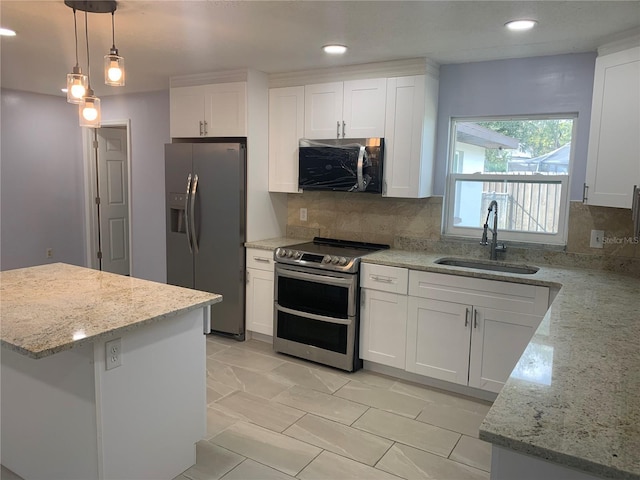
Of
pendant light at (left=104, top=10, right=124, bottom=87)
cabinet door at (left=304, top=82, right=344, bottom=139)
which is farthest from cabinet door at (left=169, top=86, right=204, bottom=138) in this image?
pendant light at (left=104, top=10, right=124, bottom=87)

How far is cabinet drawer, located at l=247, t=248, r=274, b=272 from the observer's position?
403 centimetres

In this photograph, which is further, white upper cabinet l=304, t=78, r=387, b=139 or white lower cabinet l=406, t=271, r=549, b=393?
white upper cabinet l=304, t=78, r=387, b=139

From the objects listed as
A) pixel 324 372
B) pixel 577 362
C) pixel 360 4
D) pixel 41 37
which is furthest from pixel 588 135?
pixel 41 37

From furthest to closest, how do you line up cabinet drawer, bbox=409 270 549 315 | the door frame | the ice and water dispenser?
the door frame → the ice and water dispenser → cabinet drawer, bbox=409 270 549 315

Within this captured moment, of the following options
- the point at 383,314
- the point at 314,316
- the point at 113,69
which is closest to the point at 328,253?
the point at 314,316

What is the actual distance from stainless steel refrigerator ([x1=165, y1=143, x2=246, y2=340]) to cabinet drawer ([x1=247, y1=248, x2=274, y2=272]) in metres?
0.07

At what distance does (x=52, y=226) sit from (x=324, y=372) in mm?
4036

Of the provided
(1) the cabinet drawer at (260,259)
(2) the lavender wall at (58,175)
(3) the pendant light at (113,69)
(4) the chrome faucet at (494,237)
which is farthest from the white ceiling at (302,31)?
(1) the cabinet drawer at (260,259)

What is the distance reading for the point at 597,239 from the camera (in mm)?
3254

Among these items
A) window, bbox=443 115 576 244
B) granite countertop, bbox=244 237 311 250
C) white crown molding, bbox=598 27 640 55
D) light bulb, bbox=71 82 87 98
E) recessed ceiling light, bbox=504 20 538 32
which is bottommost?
granite countertop, bbox=244 237 311 250

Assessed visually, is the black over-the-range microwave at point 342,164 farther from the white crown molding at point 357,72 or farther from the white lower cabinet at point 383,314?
the white lower cabinet at point 383,314

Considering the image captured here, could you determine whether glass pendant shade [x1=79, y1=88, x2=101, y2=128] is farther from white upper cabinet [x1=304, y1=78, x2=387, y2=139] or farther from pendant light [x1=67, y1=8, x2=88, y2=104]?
white upper cabinet [x1=304, y1=78, x2=387, y2=139]

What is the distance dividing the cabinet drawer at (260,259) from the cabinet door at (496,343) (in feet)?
5.62

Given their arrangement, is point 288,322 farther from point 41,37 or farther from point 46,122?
point 46,122
